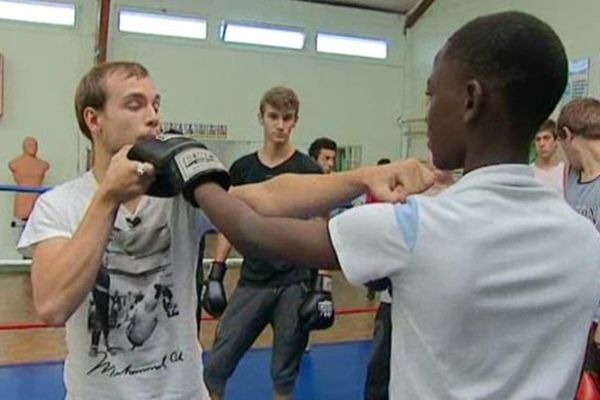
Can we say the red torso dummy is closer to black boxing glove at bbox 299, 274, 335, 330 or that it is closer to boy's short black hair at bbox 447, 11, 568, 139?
black boxing glove at bbox 299, 274, 335, 330

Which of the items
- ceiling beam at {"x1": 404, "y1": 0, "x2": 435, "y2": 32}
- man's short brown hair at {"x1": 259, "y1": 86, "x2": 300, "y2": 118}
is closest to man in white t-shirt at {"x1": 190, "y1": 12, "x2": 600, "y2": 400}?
man's short brown hair at {"x1": 259, "y1": 86, "x2": 300, "y2": 118}

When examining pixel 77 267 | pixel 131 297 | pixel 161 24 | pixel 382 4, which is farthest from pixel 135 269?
pixel 382 4

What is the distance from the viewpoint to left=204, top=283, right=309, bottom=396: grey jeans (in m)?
3.05

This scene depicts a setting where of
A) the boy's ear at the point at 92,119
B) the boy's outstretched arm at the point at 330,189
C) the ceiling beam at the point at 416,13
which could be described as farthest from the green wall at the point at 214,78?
the boy's outstretched arm at the point at 330,189

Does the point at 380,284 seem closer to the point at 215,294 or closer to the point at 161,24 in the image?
the point at 215,294

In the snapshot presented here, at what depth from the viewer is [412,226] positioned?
0.88 meters

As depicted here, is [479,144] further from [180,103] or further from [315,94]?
[315,94]

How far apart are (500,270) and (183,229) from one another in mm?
802

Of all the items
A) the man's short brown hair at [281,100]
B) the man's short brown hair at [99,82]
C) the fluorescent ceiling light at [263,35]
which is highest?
the fluorescent ceiling light at [263,35]

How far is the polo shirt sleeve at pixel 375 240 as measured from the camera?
2.88 ft

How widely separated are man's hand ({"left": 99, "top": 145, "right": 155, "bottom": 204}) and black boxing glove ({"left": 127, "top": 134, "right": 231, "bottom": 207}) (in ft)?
0.04

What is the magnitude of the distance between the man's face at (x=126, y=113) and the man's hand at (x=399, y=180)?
51 centimetres

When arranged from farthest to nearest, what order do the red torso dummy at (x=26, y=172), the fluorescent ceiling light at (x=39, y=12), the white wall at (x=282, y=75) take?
the white wall at (x=282, y=75) → the fluorescent ceiling light at (x=39, y=12) → the red torso dummy at (x=26, y=172)

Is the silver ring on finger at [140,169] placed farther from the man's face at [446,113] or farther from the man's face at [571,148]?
the man's face at [571,148]
